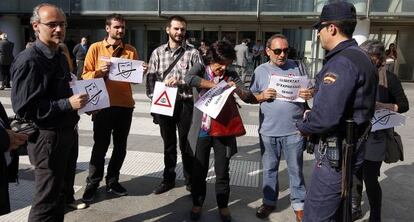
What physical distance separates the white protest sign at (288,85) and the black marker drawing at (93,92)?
165 cm

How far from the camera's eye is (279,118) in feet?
13.3

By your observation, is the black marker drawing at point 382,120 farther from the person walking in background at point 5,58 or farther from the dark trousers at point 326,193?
the person walking in background at point 5,58

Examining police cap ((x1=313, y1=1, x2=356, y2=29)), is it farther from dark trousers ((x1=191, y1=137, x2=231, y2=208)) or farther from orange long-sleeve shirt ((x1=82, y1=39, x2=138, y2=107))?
orange long-sleeve shirt ((x1=82, y1=39, x2=138, y2=107))

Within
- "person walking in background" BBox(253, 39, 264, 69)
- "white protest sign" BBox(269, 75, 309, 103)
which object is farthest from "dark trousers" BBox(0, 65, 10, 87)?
"white protest sign" BBox(269, 75, 309, 103)

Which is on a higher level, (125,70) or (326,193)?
(125,70)

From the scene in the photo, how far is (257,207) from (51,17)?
2812 mm

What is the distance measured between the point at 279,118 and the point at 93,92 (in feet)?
5.90

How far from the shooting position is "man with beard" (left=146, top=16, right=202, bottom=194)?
4547mm

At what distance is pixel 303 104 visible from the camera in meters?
4.14

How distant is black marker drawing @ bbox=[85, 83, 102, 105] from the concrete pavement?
3.84 feet

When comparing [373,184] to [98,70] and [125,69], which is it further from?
[98,70]

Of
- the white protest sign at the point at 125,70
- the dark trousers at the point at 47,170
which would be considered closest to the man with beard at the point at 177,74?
the white protest sign at the point at 125,70

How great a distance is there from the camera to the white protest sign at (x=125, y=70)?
14.0 ft

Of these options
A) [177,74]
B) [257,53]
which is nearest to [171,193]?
[177,74]
